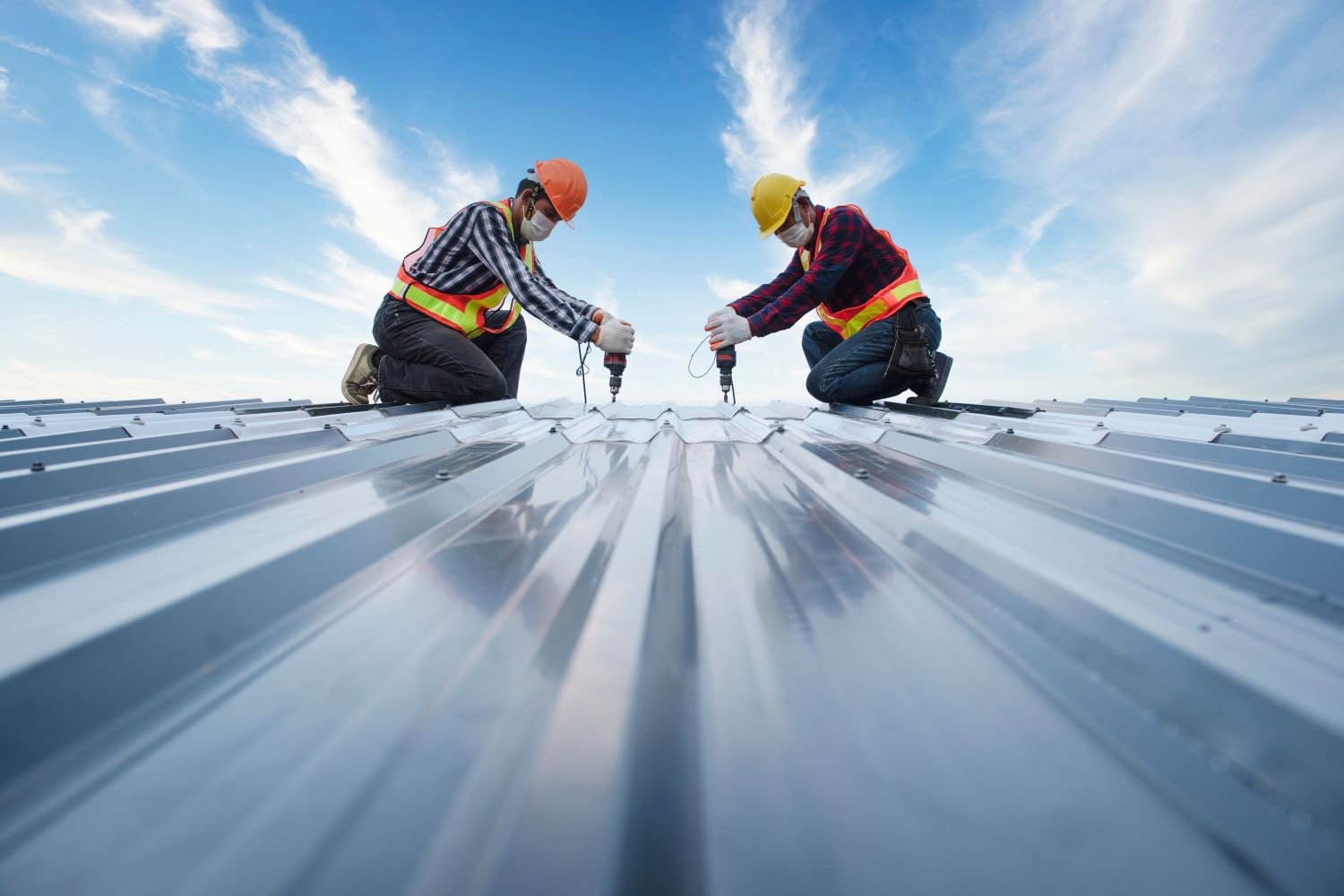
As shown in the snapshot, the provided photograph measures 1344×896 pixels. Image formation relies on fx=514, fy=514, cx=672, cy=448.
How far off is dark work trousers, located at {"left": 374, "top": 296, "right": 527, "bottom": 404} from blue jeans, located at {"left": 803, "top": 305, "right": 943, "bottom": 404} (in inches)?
90.3

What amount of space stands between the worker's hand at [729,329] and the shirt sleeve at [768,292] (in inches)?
28.0

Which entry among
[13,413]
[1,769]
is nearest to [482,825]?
[1,769]

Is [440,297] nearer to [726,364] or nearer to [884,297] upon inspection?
[726,364]

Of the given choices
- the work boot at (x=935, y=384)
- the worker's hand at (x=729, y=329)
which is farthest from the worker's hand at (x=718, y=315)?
the work boot at (x=935, y=384)

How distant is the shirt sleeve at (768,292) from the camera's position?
4.27 meters

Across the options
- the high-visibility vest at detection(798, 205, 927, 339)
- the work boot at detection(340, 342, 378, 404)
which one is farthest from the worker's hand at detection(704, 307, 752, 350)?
the work boot at detection(340, 342, 378, 404)

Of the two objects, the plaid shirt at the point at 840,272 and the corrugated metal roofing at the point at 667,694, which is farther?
the plaid shirt at the point at 840,272

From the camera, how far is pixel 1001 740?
21.9 inches

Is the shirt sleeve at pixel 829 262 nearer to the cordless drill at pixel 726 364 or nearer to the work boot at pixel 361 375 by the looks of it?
the cordless drill at pixel 726 364

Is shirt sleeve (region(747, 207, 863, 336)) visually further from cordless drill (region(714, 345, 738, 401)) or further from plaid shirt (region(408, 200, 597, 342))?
plaid shirt (region(408, 200, 597, 342))

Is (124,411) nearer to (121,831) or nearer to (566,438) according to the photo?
(566,438)

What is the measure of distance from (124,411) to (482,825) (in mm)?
4363

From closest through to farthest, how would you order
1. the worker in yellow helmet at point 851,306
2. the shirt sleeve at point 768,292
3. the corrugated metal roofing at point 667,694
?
the corrugated metal roofing at point 667,694 → the worker in yellow helmet at point 851,306 → the shirt sleeve at point 768,292

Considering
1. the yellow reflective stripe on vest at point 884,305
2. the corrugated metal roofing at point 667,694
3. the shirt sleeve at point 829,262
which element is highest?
the shirt sleeve at point 829,262
